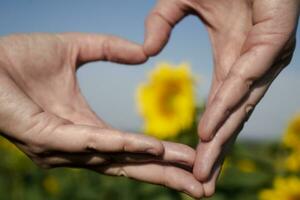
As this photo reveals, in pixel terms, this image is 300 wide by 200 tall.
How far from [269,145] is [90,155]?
189 cm

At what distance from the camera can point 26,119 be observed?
4.47ft

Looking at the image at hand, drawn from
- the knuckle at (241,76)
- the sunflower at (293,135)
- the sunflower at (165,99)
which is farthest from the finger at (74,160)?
the sunflower at (293,135)

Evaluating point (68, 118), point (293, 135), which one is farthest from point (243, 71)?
point (293, 135)

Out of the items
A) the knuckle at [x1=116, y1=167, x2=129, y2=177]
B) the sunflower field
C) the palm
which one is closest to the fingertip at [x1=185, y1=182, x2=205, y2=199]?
the knuckle at [x1=116, y1=167, x2=129, y2=177]

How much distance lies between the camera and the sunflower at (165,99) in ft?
8.27

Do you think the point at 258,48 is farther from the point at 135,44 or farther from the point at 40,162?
the point at 40,162

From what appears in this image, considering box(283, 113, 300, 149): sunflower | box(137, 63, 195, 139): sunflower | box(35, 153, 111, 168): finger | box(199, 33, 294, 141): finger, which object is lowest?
box(283, 113, 300, 149): sunflower

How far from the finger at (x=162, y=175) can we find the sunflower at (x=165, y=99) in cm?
107

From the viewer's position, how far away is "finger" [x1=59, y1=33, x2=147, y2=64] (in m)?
1.63

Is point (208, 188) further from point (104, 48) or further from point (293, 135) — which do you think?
point (293, 135)

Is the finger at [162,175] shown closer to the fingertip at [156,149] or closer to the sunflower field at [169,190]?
the fingertip at [156,149]

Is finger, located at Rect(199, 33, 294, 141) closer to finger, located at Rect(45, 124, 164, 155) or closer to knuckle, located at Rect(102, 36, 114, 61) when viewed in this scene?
finger, located at Rect(45, 124, 164, 155)

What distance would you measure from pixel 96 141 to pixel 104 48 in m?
0.43

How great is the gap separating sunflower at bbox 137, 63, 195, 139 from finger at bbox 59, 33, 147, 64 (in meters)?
0.83
